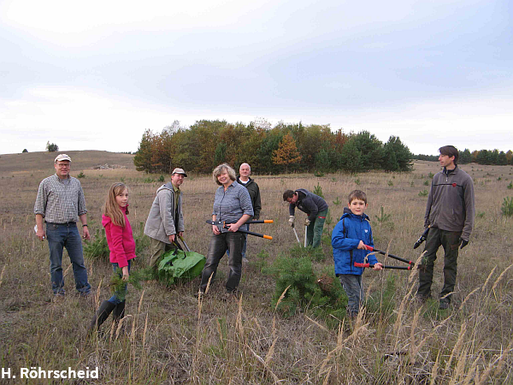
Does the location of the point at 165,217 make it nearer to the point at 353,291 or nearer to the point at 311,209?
the point at 353,291

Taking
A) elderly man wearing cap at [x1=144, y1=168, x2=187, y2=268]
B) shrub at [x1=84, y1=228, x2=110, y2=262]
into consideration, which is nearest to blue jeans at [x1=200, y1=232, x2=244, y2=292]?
elderly man wearing cap at [x1=144, y1=168, x2=187, y2=268]

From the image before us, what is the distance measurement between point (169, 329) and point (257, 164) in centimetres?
4057

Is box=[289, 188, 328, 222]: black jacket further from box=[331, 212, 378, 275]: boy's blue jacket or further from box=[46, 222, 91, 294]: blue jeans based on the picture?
box=[46, 222, 91, 294]: blue jeans

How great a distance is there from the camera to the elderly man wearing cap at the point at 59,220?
4.20 meters

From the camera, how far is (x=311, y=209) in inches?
247

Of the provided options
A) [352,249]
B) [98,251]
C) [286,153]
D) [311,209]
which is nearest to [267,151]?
[286,153]

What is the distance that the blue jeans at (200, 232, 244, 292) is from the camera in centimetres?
447

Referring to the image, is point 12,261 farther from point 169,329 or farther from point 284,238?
point 284,238

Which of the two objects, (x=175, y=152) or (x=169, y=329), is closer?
(x=169, y=329)

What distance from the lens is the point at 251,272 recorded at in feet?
18.6

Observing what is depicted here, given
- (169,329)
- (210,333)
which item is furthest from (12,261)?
(210,333)

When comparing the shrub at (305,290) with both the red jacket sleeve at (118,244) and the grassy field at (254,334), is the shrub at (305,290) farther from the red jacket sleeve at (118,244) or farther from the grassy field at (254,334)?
the red jacket sleeve at (118,244)

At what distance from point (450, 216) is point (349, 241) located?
72.0 inches

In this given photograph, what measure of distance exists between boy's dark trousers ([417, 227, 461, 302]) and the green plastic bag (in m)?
3.05
